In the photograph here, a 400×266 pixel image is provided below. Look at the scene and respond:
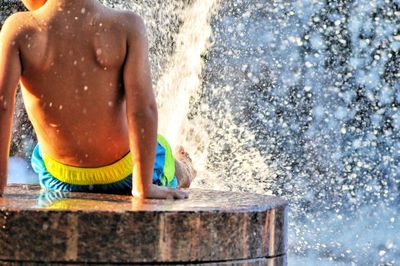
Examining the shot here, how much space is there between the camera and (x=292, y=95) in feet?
21.1

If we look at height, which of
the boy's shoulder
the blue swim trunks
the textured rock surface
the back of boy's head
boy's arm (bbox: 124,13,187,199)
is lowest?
the textured rock surface

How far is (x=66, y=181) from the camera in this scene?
2590mm

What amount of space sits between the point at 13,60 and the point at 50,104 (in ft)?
0.58

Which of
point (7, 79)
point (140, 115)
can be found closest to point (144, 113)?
point (140, 115)

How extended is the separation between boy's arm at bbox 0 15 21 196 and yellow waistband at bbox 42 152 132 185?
0.33m

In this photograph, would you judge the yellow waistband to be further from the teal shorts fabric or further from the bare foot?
the bare foot

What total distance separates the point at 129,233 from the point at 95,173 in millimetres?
770

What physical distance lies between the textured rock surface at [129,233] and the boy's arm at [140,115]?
0.29m

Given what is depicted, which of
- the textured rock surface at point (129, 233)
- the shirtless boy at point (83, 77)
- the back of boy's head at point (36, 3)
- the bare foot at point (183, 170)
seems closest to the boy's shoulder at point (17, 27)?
the shirtless boy at point (83, 77)

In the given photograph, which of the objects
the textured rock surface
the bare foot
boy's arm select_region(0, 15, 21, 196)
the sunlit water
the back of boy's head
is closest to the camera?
the textured rock surface

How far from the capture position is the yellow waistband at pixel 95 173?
255 cm

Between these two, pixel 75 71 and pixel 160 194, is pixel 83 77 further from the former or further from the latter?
pixel 160 194

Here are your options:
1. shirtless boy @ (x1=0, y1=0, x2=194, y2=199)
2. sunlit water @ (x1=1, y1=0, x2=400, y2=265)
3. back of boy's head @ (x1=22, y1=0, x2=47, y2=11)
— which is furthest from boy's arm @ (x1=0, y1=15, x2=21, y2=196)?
sunlit water @ (x1=1, y1=0, x2=400, y2=265)

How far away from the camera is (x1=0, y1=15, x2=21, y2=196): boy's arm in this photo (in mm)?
2211
